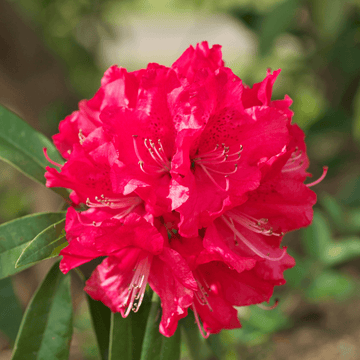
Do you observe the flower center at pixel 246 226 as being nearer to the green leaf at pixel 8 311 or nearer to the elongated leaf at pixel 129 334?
the elongated leaf at pixel 129 334

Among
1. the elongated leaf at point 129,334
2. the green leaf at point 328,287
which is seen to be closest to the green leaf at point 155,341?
the elongated leaf at point 129,334

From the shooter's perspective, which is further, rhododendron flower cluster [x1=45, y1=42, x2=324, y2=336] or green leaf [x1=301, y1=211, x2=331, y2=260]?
green leaf [x1=301, y1=211, x2=331, y2=260]

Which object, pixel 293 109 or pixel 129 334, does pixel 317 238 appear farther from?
pixel 129 334

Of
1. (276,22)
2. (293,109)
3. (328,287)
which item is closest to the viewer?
(328,287)

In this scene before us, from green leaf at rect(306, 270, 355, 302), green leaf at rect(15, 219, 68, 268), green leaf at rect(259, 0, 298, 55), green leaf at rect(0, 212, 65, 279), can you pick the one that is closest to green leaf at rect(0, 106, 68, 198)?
green leaf at rect(0, 212, 65, 279)

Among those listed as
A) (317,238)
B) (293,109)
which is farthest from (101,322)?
(293,109)

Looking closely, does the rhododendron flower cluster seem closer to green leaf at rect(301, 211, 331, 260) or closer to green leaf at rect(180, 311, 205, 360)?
green leaf at rect(180, 311, 205, 360)

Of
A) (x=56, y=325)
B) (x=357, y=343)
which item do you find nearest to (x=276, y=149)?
(x=56, y=325)
